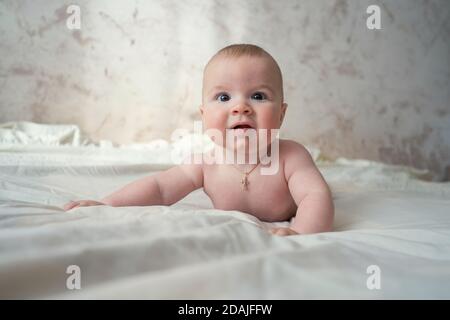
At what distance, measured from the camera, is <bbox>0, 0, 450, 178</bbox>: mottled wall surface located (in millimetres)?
1843

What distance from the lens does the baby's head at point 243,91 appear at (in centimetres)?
82

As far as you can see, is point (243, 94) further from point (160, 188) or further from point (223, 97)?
point (160, 188)

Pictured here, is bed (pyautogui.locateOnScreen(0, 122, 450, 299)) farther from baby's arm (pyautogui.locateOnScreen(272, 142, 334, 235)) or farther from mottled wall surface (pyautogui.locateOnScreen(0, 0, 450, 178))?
mottled wall surface (pyautogui.locateOnScreen(0, 0, 450, 178))

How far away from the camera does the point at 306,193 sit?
0.80 meters

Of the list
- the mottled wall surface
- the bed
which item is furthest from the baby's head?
the mottled wall surface

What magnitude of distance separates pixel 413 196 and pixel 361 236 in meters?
0.58

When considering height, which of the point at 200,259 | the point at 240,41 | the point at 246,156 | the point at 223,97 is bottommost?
the point at 200,259

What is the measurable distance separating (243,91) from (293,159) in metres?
0.19

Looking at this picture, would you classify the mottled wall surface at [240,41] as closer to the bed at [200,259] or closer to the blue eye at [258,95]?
the blue eye at [258,95]

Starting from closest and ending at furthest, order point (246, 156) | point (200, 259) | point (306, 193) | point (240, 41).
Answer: point (200, 259) → point (306, 193) → point (246, 156) → point (240, 41)

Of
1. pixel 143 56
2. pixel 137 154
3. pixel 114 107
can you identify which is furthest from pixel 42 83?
pixel 137 154

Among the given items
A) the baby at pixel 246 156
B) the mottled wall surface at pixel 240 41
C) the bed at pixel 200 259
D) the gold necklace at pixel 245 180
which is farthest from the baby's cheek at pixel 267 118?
the mottled wall surface at pixel 240 41

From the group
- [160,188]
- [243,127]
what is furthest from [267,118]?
[160,188]

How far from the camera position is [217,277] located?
0.41 meters
